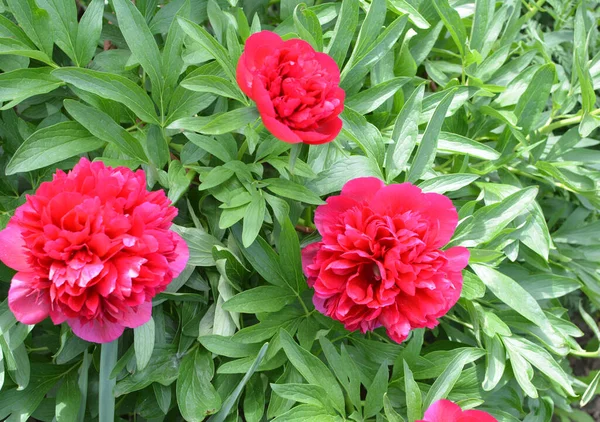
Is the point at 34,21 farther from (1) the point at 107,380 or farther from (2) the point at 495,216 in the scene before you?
(2) the point at 495,216

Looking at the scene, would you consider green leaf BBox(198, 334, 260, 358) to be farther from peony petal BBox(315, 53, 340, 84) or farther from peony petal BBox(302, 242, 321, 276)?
peony petal BBox(315, 53, 340, 84)

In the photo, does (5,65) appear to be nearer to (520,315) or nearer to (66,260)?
(66,260)

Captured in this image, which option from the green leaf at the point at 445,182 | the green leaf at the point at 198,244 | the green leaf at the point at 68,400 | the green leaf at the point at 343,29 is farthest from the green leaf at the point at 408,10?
the green leaf at the point at 68,400

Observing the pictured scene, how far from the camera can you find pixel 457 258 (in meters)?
0.77

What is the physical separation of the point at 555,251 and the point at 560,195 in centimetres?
20

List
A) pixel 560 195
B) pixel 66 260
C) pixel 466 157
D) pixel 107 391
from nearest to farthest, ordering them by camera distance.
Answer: pixel 66 260 < pixel 107 391 < pixel 466 157 < pixel 560 195

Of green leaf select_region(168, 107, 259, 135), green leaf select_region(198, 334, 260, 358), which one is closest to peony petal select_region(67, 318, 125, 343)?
green leaf select_region(198, 334, 260, 358)

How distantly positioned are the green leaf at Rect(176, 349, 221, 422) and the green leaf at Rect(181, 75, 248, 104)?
382 mm

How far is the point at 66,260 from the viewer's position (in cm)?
63

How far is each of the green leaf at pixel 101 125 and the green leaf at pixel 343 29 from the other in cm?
31

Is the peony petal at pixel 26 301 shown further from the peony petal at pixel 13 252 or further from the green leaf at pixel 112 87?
the green leaf at pixel 112 87

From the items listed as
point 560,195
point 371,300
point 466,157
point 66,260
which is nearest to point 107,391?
point 66,260

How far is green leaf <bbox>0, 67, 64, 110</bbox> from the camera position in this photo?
841mm

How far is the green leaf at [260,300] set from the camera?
85 cm
